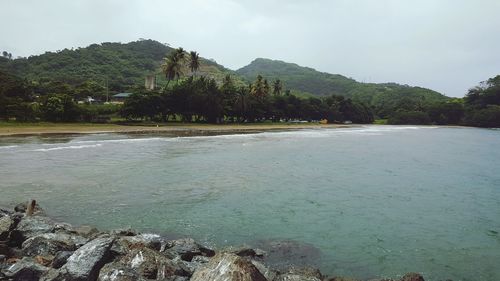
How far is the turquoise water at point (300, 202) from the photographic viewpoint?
42.2ft

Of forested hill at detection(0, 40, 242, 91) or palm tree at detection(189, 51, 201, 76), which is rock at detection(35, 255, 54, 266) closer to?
palm tree at detection(189, 51, 201, 76)

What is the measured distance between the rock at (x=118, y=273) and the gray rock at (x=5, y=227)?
4803mm

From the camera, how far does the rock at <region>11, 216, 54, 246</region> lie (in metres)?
11.2

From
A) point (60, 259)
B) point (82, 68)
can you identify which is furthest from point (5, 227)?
point (82, 68)

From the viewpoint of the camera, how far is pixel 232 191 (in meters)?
21.2

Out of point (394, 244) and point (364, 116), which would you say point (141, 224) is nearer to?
point (394, 244)

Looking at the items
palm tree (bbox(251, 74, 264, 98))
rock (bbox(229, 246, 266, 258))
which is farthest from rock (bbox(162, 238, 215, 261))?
palm tree (bbox(251, 74, 264, 98))

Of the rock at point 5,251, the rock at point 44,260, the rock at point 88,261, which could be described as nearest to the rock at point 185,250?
the rock at point 88,261

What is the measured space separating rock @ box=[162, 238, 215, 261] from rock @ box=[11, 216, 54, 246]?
3645 millimetres

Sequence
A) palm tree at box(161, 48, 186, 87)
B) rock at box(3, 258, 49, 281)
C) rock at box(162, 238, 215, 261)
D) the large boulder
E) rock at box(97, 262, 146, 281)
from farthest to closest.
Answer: palm tree at box(161, 48, 186, 87)
rock at box(162, 238, 215, 261)
the large boulder
rock at box(3, 258, 49, 281)
rock at box(97, 262, 146, 281)

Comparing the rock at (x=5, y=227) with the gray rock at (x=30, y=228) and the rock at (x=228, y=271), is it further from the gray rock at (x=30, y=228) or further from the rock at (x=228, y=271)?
the rock at (x=228, y=271)

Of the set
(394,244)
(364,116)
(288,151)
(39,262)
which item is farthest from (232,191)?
(364,116)

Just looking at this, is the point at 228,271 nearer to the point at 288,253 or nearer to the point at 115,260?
the point at 115,260

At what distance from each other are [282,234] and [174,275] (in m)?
6.51
